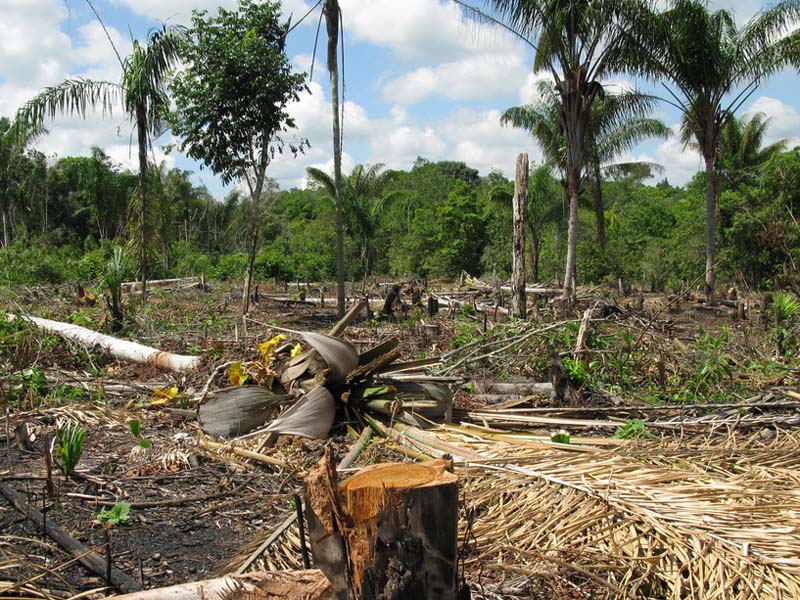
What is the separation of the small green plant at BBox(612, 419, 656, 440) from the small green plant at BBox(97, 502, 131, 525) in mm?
2835

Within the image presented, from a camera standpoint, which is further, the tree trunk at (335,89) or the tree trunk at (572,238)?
the tree trunk at (572,238)

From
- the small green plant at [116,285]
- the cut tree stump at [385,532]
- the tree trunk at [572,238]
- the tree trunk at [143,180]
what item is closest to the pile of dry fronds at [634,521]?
the cut tree stump at [385,532]

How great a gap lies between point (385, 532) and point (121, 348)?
6.09m

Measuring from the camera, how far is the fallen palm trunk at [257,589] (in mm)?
1974

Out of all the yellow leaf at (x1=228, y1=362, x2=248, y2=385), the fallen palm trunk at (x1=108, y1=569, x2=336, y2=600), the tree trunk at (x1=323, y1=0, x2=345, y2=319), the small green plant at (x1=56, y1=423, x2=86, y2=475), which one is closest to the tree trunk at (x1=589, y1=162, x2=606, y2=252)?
the tree trunk at (x1=323, y1=0, x2=345, y2=319)

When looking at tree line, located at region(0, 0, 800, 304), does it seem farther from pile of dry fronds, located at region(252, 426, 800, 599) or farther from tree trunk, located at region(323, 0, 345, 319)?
pile of dry fronds, located at region(252, 426, 800, 599)

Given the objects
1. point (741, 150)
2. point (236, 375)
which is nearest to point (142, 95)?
point (236, 375)

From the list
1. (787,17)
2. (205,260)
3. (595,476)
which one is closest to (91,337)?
(595,476)

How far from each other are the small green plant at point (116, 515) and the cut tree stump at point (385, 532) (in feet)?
4.79

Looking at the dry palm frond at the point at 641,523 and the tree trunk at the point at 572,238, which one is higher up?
the tree trunk at the point at 572,238

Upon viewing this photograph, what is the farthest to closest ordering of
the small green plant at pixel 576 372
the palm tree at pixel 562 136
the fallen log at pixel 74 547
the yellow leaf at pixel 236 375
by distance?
the palm tree at pixel 562 136 < the small green plant at pixel 576 372 < the yellow leaf at pixel 236 375 < the fallen log at pixel 74 547

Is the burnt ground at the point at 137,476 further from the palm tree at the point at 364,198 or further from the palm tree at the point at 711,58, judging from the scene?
the palm tree at the point at 364,198

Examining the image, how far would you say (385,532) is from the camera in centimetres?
198

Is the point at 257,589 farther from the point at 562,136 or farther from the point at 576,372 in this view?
the point at 562,136
